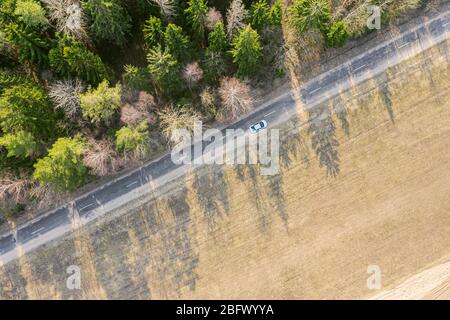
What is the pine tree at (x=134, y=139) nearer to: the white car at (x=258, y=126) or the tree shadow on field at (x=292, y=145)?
the white car at (x=258, y=126)

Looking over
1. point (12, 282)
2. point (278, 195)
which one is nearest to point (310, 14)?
point (278, 195)

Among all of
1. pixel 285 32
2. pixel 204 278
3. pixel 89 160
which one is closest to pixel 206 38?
pixel 285 32

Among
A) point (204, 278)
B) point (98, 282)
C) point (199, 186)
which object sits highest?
point (199, 186)

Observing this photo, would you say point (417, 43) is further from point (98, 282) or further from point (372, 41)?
point (98, 282)

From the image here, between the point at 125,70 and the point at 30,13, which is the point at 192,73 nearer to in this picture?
the point at 125,70

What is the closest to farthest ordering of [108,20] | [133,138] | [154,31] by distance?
1. [108,20]
2. [154,31]
3. [133,138]

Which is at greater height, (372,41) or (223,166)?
(372,41)

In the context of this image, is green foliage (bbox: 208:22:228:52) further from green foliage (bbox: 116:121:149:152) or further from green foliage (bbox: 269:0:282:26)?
green foliage (bbox: 116:121:149:152)

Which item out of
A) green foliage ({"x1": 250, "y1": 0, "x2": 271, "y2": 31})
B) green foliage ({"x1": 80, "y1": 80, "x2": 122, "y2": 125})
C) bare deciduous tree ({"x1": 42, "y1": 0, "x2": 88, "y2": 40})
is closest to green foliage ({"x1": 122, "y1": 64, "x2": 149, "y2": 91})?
green foliage ({"x1": 80, "y1": 80, "x2": 122, "y2": 125})
